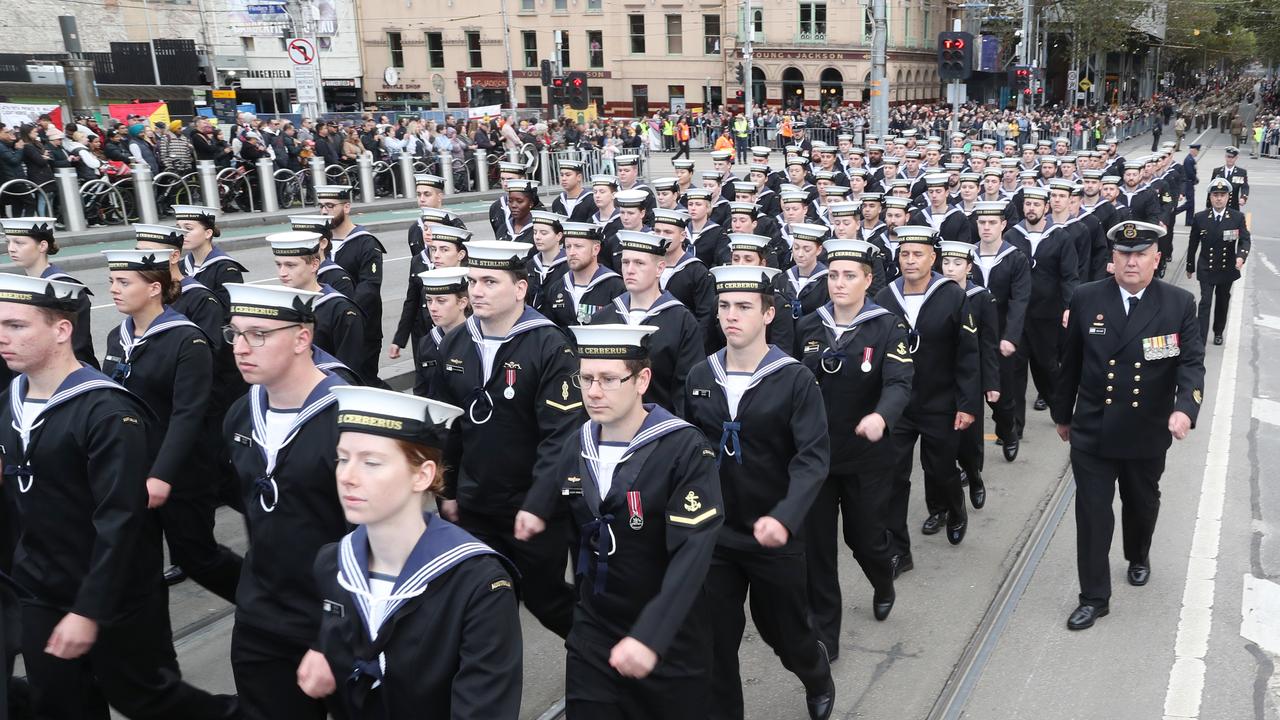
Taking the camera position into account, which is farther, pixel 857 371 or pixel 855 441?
pixel 857 371

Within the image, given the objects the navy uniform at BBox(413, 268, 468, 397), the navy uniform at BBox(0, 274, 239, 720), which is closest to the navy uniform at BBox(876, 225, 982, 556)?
the navy uniform at BBox(413, 268, 468, 397)

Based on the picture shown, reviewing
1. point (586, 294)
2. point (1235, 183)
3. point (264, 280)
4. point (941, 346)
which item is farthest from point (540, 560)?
point (1235, 183)

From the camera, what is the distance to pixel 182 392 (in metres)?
5.21

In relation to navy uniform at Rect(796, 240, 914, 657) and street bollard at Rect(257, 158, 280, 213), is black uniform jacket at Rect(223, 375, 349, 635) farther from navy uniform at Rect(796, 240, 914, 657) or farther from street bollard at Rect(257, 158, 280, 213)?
street bollard at Rect(257, 158, 280, 213)

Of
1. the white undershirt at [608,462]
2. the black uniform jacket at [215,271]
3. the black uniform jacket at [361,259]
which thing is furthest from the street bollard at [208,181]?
the white undershirt at [608,462]

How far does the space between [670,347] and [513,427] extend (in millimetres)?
1592

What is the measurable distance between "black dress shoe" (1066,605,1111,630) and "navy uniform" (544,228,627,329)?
12.1 ft

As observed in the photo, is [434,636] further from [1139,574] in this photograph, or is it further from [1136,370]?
[1139,574]

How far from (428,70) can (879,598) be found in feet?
217

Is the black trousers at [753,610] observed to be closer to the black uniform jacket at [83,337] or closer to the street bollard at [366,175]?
the black uniform jacket at [83,337]

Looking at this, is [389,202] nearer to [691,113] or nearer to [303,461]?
[303,461]

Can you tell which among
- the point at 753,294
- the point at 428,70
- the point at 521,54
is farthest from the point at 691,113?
the point at 753,294

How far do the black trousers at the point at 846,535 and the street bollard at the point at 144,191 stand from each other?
57.3 feet

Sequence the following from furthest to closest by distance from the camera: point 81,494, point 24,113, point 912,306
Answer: point 24,113 → point 912,306 → point 81,494
